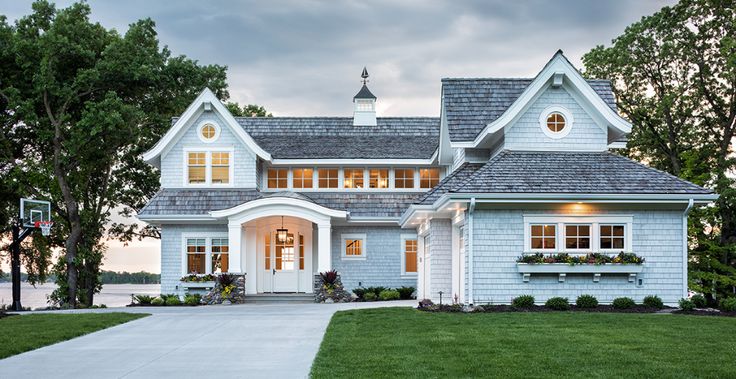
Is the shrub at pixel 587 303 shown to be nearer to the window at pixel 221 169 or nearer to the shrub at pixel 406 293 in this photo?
the shrub at pixel 406 293

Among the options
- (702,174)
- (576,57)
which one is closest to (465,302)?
(702,174)

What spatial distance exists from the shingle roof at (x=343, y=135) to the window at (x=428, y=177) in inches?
30.7

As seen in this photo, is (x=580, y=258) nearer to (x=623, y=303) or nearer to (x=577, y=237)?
(x=577, y=237)

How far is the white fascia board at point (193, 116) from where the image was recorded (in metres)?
28.7

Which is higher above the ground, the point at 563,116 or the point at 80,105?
Result: the point at 80,105

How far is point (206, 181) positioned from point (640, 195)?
1577 centimetres

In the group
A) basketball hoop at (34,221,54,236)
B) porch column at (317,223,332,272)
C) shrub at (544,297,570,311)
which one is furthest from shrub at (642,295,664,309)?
basketball hoop at (34,221,54,236)

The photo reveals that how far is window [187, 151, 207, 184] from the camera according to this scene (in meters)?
29.4

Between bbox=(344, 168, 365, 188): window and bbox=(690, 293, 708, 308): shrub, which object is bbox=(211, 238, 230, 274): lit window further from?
bbox=(690, 293, 708, 308): shrub

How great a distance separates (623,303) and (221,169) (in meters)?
15.5

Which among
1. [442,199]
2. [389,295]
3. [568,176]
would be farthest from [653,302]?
[389,295]

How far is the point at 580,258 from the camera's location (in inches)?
802

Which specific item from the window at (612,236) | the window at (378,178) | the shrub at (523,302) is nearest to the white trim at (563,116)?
the window at (612,236)

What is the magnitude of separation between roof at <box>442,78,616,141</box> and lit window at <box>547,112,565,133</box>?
142cm
